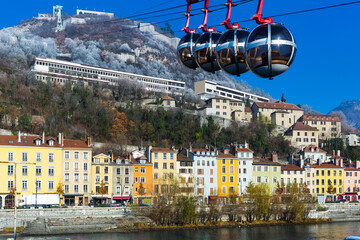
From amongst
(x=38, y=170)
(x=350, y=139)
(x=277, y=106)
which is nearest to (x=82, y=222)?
(x=38, y=170)

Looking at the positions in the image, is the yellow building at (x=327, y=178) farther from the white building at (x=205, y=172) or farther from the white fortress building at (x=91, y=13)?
the white fortress building at (x=91, y=13)

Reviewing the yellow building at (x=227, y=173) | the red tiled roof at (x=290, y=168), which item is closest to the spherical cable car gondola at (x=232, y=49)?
the yellow building at (x=227, y=173)

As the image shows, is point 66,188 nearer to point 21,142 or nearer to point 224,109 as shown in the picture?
point 21,142

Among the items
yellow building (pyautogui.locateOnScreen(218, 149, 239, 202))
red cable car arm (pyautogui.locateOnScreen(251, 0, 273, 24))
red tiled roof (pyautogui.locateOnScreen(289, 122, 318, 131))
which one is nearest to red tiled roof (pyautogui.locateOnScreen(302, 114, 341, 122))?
red tiled roof (pyautogui.locateOnScreen(289, 122, 318, 131))

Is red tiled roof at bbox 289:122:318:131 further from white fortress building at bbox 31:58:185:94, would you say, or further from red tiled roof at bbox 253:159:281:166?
white fortress building at bbox 31:58:185:94

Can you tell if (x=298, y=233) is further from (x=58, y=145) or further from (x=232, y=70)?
(x=232, y=70)

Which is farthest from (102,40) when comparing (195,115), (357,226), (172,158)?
(357,226)
